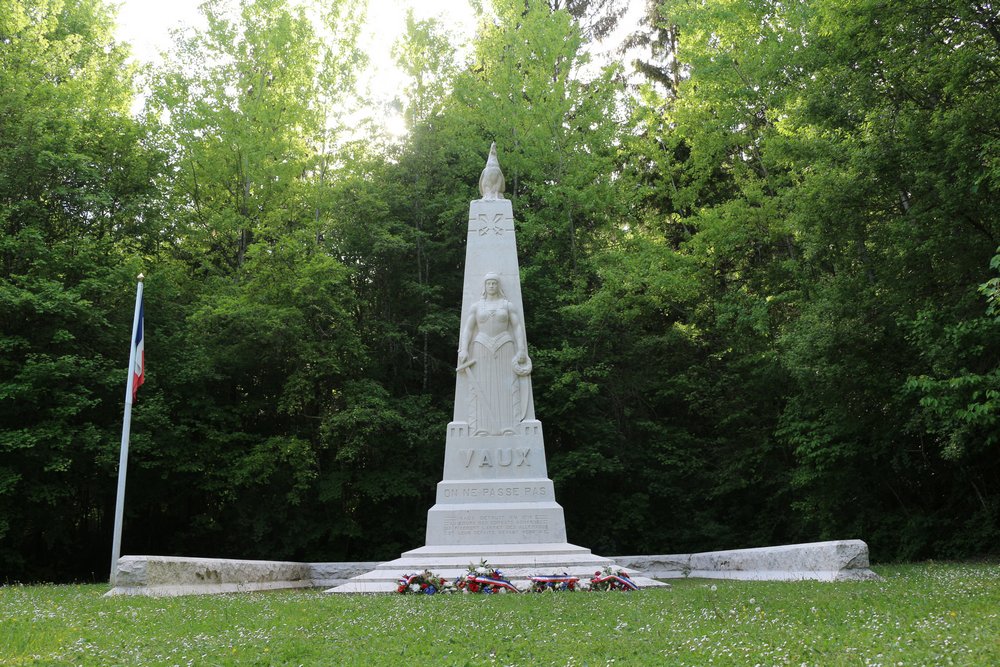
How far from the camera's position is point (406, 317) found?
22.9 m

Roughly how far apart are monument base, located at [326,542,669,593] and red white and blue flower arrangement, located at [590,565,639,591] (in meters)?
0.43

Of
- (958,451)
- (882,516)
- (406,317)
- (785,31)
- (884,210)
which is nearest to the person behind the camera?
(958,451)

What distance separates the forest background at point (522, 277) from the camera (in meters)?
14.9

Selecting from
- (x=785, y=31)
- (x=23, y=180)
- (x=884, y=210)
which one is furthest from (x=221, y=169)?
(x=884, y=210)

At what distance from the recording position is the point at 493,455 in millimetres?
14062

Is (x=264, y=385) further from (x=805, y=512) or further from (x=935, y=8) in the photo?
(x=935, y=8)

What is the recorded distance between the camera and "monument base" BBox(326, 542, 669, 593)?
11180 millimetres

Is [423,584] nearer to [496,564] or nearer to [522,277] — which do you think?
[496,564]

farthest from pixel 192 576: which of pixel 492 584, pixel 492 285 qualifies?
pixel 492 285

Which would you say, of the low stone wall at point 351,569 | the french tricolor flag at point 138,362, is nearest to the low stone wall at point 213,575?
the low stone wall at point 351,569

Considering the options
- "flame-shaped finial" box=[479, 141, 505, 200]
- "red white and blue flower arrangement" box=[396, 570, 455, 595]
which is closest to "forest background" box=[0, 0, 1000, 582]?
"flame-shaped finial" box=[479, 141, 505, 200]

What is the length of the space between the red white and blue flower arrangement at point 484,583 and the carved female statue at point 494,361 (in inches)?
154

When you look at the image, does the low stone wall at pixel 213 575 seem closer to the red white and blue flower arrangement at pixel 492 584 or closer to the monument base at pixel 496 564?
the monument base at pixel 496 564

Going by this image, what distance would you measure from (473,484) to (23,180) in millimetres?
12417
